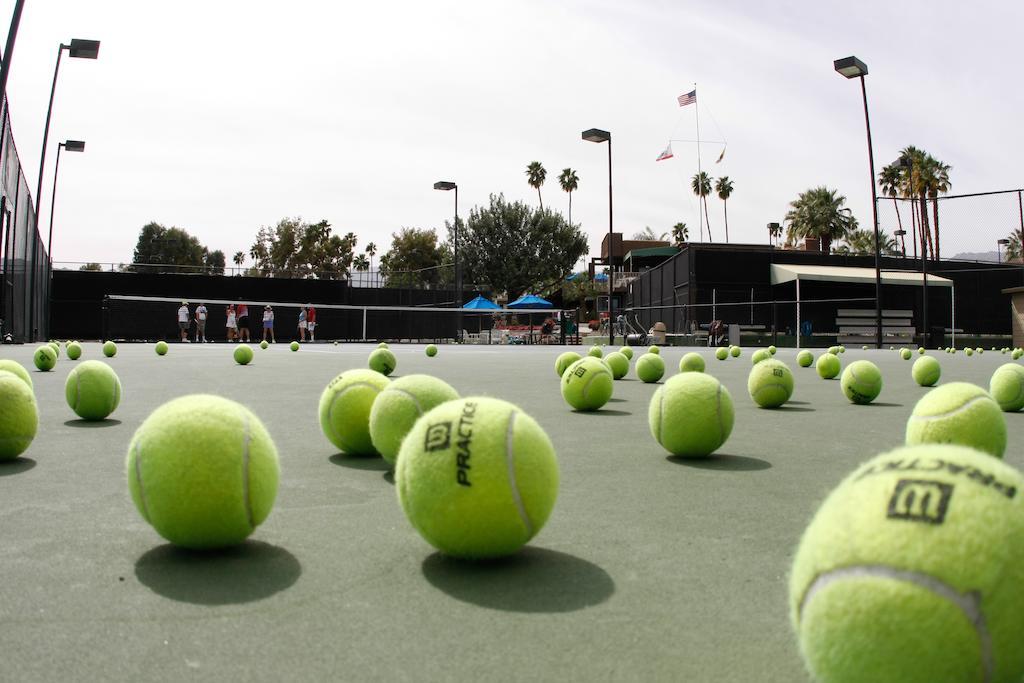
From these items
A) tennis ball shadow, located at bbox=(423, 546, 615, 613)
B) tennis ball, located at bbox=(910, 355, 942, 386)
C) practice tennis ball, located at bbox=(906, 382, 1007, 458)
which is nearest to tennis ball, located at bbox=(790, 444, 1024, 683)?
tennis ball shadow, located at bbox=(423, 546, 615, 613)

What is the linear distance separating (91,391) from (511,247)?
5579 cm

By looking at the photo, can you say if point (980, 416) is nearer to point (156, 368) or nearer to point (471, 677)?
point (471, 677)

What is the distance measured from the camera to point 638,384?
11516mm

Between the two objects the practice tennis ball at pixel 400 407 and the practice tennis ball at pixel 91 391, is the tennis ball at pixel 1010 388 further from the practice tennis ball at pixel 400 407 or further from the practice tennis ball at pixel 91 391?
the practice tennis ball at pixel 91 391

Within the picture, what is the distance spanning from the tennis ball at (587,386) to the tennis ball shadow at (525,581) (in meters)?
4.73

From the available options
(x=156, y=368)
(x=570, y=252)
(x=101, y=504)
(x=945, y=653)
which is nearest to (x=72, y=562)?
(x=101, y=504)

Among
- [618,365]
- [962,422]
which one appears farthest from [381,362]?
[962,422]

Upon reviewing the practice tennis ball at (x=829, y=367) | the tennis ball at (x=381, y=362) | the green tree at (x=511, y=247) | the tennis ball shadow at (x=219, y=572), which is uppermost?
the green tree at (x=511, y=247)

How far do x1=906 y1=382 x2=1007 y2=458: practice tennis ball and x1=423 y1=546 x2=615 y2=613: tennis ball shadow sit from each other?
9.09 ft

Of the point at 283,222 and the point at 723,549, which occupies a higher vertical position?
the point at 283,222

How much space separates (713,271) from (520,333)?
10312mm

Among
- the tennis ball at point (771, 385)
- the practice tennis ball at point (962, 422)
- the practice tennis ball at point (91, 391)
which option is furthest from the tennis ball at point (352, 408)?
the tennis ball at point (771, 385)

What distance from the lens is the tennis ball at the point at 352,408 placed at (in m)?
5.15

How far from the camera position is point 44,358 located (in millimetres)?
11609
